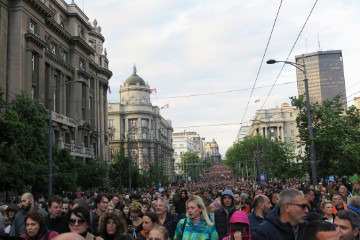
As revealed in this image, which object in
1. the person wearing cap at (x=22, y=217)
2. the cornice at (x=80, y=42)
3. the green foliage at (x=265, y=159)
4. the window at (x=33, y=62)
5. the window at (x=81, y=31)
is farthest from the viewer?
the window at (x=81, y=31)

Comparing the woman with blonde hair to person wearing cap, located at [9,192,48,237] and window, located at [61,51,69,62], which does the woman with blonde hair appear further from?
window, located at [61,51,69,62]

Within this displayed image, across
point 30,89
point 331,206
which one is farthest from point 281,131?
point 331,206

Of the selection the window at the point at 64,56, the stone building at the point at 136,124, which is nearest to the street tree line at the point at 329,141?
the window at the point at 64,56

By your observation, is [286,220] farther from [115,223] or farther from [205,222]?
[115,223]

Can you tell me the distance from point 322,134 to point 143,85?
103000 mm

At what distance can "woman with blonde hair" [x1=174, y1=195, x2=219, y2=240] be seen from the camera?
21.0 ft

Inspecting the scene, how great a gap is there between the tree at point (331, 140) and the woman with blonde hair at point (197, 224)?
17.3m

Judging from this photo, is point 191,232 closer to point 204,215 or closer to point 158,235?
point 204,215

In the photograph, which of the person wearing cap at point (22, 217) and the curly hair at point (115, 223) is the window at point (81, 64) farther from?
the curly hair at point (115, 223)

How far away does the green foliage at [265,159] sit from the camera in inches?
1155

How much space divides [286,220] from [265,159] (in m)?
52.6

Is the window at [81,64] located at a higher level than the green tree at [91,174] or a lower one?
higher

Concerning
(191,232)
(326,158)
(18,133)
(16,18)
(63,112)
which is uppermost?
(16,18)

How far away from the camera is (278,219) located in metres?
4.37
